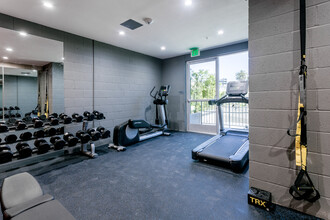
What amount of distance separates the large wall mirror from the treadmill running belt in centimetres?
329

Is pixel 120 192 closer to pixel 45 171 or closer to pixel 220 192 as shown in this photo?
pixel 220 192

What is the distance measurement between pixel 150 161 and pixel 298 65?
2.56 m

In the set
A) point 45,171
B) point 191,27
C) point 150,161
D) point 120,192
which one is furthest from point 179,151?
point 191,27

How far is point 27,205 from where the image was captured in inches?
32.7

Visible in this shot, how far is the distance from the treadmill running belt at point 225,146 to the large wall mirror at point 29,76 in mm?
3295

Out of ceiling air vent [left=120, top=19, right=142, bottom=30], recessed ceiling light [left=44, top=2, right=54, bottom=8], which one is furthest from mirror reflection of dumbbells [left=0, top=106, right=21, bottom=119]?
ceiling air vent [left=120, top=19, right=142, bottom=30]

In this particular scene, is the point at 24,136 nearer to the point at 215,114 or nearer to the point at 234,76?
the point at 215,114

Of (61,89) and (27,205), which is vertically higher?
(61,89)

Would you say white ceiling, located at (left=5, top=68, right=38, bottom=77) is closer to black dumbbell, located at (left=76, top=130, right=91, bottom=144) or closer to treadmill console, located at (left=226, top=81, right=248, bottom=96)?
black dumbbell, located at (left=76, top=130, right=91, bottom=144)

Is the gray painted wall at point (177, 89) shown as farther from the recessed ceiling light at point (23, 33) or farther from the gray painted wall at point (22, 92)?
the recessed ceiling light at point (23, 33)

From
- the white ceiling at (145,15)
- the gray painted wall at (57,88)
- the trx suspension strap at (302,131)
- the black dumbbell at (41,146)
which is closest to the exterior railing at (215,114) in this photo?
the white ceiling at (145,15)

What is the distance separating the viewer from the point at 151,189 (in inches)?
81.2

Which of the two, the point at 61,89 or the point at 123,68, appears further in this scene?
the point at 123,68

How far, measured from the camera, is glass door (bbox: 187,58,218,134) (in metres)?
5.17
